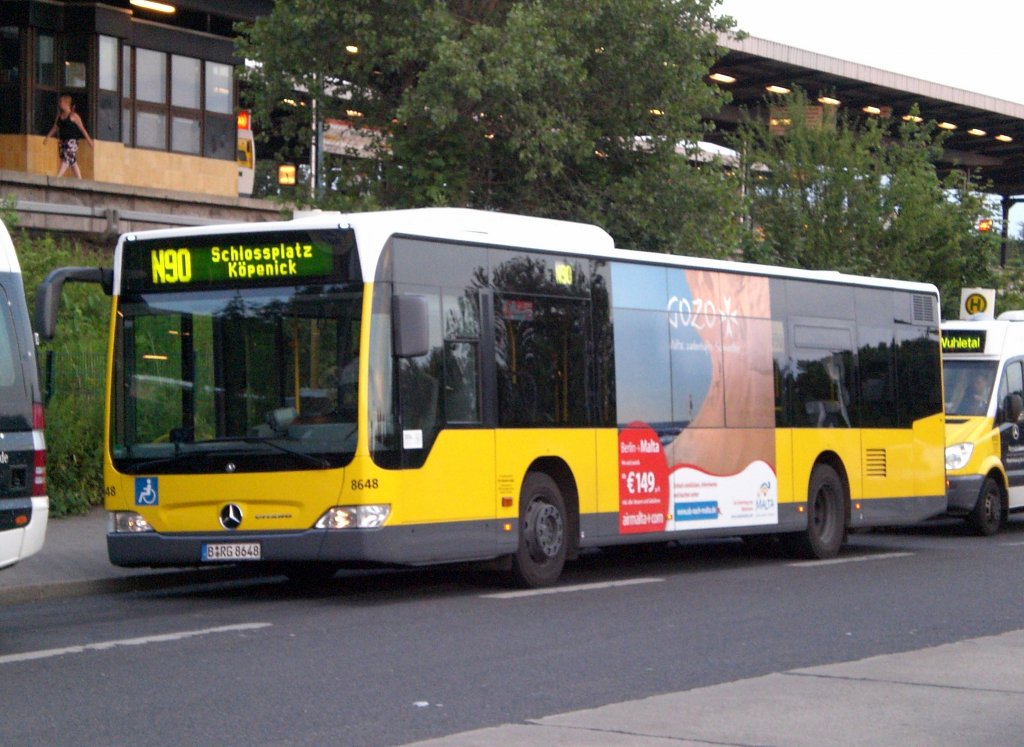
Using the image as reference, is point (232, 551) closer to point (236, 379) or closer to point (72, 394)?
point (236, 379)

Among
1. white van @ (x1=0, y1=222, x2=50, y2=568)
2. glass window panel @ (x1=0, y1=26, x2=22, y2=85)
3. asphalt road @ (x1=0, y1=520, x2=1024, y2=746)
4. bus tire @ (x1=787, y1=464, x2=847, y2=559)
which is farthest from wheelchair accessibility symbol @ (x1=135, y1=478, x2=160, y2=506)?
glass window panel @ (x1=0, y1=26, x2=22, y2=85)

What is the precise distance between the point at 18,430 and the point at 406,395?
3.22m

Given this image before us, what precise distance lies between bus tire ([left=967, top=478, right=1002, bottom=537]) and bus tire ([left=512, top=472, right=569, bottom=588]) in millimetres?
9837

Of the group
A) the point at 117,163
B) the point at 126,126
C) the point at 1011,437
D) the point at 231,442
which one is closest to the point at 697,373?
the point at 231,442

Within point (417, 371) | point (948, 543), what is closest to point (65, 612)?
point (417, 371)

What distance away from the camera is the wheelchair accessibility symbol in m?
13.3

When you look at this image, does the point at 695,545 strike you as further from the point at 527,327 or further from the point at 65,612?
the point at 65,612

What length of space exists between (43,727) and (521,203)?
15335mm

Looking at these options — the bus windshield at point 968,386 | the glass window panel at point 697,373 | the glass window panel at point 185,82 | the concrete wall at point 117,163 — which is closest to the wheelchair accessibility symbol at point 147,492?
the glass window panel at point 697,373

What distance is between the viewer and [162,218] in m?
28.3

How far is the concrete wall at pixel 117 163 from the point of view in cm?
3338

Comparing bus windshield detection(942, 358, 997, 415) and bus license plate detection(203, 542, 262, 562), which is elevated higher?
bus windshield detection(942, 358, 997, 415)

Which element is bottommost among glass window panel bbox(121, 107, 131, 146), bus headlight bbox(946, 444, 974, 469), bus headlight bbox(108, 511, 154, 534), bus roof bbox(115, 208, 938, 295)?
bus headlight bbox(108, 511, 154, 534)

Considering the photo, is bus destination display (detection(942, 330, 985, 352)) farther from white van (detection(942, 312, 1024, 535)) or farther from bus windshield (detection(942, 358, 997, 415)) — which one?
bus windshield (detection(942, 358, 997, 415))
